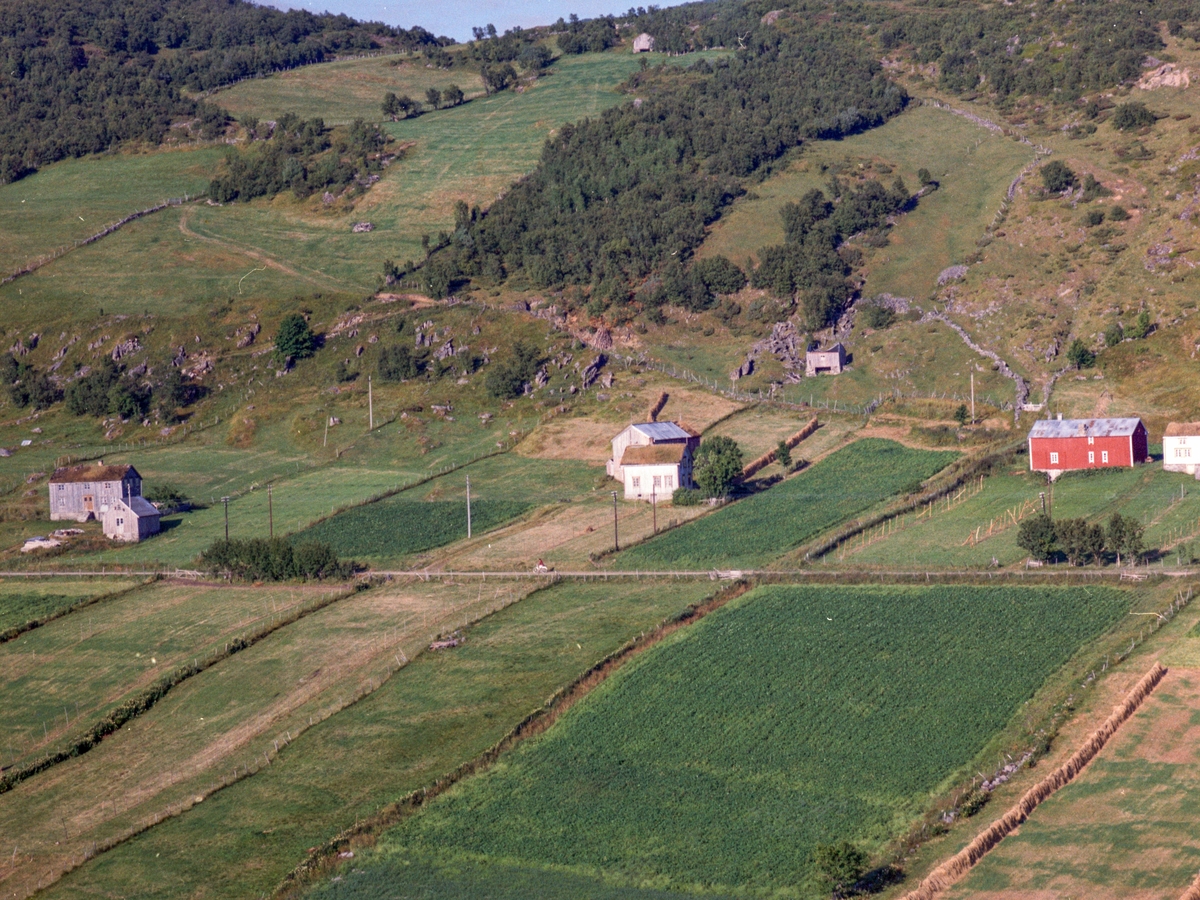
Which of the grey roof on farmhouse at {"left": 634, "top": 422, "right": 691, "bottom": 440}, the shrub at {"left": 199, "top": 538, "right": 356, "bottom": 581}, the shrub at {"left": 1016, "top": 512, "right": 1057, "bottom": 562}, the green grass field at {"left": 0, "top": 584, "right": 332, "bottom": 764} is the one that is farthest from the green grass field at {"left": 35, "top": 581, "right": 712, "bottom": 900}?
the grey roof on farmhouse at {"left": 634, "top": 422, "right": 691, "bottom": 440}

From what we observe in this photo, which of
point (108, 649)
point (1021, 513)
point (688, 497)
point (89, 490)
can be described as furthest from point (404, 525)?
point (1021, 513)

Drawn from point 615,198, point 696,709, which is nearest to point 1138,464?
point 696,709

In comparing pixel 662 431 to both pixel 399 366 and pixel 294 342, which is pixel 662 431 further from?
pixel 294 342

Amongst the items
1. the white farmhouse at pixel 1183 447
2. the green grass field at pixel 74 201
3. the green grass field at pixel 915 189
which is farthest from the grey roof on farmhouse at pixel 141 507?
the green grass field at pixel 74 201

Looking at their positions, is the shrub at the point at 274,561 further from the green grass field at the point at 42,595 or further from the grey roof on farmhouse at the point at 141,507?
the grey roof on farmhouse at the point at 141,507

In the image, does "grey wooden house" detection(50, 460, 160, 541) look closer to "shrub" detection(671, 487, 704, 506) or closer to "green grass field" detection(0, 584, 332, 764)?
"green grass field" detection(0, 584, 332, 764)

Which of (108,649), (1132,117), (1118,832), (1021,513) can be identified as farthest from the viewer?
(1132,117)
